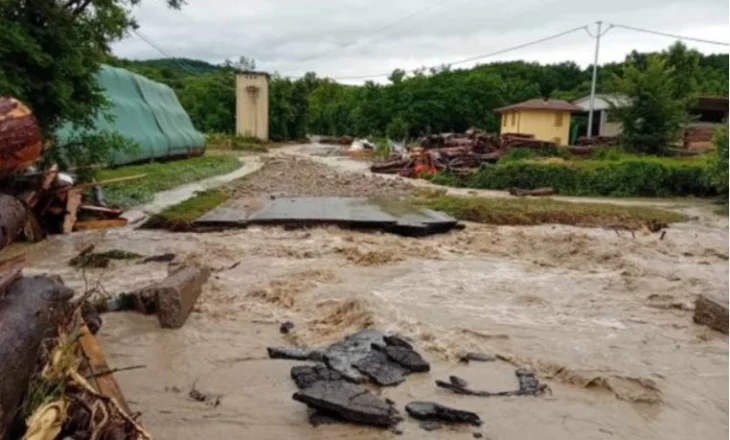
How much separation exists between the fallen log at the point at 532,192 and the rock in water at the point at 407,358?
1471 centimetres

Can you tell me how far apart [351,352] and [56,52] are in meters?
8.12

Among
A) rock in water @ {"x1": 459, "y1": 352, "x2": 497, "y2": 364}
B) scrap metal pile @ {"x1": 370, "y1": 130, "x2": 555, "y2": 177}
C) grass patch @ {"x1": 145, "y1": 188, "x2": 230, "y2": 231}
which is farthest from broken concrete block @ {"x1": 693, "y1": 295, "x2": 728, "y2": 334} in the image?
scrap metal pile @ {"x1": 370, "y1": 130, "x2": 555, "y2": 177}

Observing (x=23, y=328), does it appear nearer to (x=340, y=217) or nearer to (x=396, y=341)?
(x=396, y=341)

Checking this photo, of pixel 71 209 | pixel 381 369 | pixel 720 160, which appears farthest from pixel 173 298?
pixel 720 160

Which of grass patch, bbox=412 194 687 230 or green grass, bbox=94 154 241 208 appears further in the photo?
green grass, bbox=94 154 241 208

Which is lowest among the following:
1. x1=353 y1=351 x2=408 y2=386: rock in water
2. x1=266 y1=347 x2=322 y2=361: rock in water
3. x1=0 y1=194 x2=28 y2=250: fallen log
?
x1=266 y1=347 x2=322 y2=361: rock in water

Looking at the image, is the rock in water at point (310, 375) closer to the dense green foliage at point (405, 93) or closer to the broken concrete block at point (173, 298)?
the broken concrete block at point (173, 298)

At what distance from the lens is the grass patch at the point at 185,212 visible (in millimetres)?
11477

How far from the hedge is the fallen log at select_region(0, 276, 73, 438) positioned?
60.0 ft

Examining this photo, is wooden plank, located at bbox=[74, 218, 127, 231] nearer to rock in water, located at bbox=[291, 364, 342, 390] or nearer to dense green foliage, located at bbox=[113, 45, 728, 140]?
rock in water, located at bbox=[291, 364, 342, 390]

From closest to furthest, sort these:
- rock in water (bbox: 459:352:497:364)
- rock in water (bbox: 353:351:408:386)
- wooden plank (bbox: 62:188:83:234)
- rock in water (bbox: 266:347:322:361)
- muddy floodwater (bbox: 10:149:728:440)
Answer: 1. muddy floodwater (bbox: 10:149:728:440)
2. rock in water (bbox: 353:351:408:386)
3. rock in water (bbox: 266:347:322:361)
4. rock in water (bbox: 459:352:497:364)
5. wooden plank (bbox: 62:188:83:234)

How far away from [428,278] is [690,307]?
2.97 meters

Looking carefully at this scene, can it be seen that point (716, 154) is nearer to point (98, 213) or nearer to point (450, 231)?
point (450, 231)

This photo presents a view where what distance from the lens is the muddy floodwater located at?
4262mm
